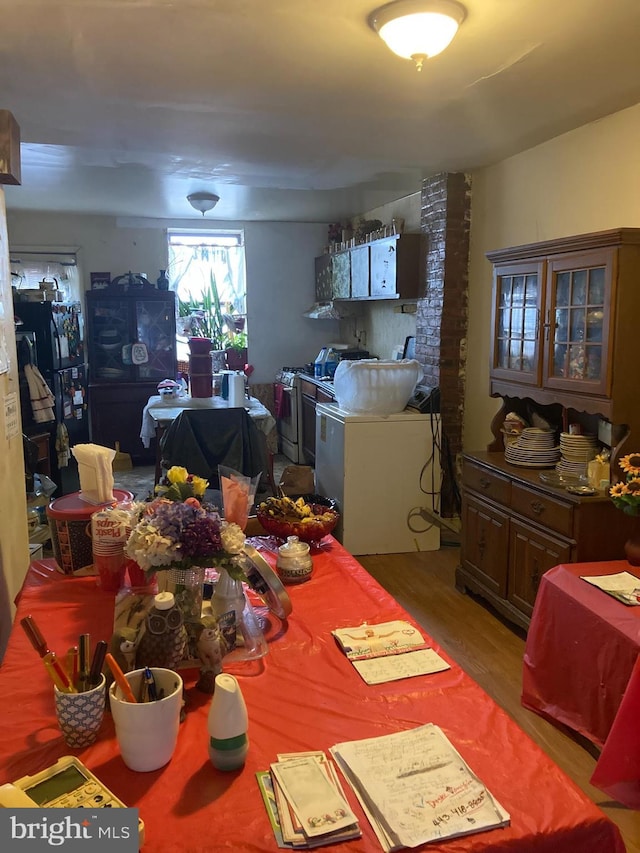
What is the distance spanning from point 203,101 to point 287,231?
460 cm

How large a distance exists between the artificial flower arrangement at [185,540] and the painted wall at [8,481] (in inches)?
53.9

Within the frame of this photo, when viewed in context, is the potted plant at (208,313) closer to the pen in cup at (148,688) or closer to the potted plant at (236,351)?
the potted plant at (236,351)

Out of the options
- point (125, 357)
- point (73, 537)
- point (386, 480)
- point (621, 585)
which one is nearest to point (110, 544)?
point (73, 537)

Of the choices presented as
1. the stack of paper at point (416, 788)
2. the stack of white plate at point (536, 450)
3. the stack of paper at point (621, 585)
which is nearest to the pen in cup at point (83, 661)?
the stack of paper at point (416, 788)

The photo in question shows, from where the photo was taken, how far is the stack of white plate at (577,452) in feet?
10.3

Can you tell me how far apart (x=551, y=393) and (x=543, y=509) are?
1.90ft

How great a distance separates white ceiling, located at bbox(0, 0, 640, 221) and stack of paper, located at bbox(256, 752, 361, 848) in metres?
2.11

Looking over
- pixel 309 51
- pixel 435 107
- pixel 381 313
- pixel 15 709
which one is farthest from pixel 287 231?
pixel 15 709

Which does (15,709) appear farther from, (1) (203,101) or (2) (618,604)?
(1) (203,101)

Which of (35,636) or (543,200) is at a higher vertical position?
(543,200)

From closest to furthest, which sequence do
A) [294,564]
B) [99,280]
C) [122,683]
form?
[122,683] → [294,564] → [99,280]

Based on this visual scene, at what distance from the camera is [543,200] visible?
3844 millimetres

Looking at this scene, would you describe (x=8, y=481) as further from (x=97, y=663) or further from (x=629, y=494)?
(x=629, y=494)

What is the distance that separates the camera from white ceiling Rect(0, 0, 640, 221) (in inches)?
86.3
